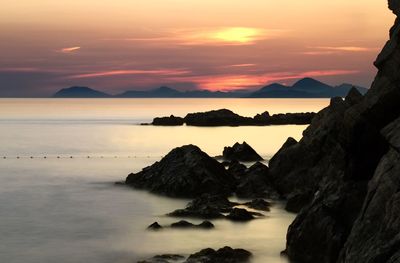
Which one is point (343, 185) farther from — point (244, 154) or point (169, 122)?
point (169, 122)

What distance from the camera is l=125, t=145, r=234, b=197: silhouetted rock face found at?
36.7 meters

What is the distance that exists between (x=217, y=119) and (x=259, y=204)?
106713 mm

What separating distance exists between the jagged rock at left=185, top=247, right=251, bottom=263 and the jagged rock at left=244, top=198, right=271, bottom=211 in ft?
31.7

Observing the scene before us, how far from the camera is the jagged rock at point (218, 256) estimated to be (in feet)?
69.2

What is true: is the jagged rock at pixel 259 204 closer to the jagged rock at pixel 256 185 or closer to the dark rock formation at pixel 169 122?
the jagged rock at pixel 256 185

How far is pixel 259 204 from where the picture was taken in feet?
108

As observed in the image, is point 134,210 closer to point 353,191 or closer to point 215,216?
point 215,216

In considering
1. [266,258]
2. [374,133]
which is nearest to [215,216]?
[266,258]

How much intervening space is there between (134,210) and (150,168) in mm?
8618

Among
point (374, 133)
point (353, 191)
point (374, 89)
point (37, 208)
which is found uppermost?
point (374, 89)

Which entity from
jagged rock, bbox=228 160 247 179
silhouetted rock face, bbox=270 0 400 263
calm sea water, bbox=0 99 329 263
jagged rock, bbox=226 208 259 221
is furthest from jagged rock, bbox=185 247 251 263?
jagged rock, bbox=228 160 247 179

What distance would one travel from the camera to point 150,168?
4303 centimetres

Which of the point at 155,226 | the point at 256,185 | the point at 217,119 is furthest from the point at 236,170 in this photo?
the point at 217,119

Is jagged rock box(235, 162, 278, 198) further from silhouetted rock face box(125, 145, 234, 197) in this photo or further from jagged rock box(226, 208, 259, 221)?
jagged rock box(226, 208, 259, 221)
